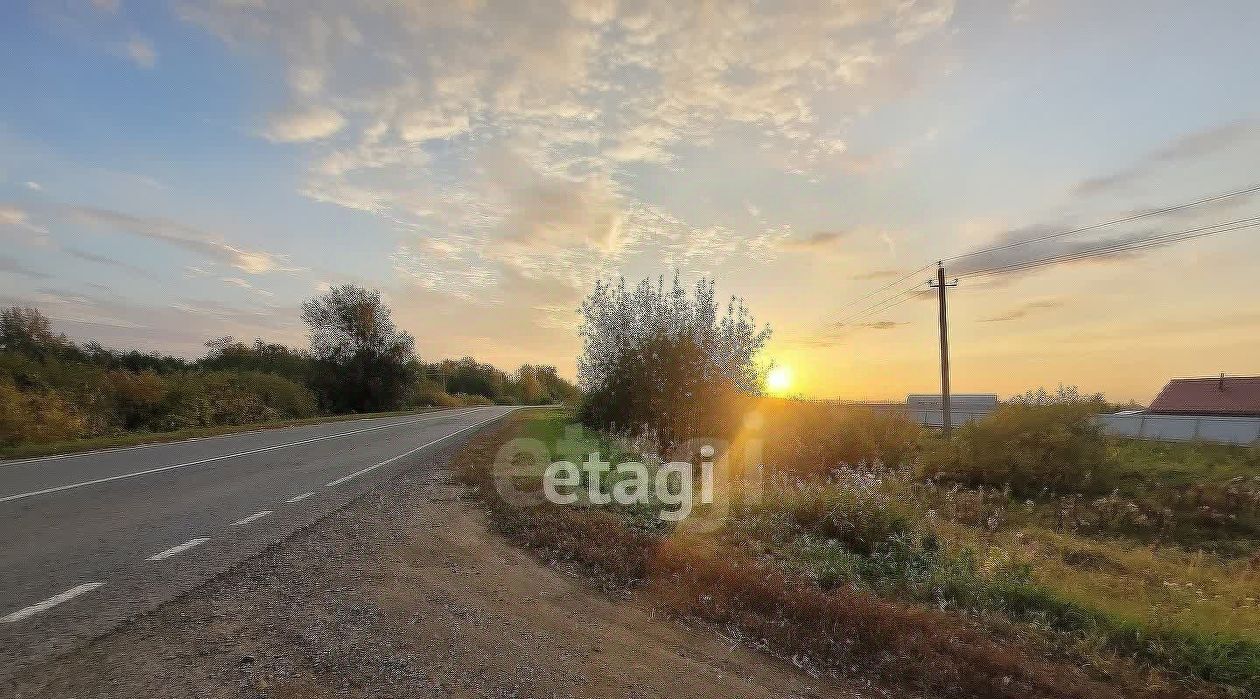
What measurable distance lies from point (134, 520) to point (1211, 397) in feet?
211

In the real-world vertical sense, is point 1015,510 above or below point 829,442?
below

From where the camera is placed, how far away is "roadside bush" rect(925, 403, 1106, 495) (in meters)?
15.9

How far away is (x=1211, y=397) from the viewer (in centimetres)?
4334

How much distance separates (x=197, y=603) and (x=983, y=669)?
6217 millimetres

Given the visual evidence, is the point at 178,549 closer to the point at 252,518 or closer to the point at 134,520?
the point at 252,518

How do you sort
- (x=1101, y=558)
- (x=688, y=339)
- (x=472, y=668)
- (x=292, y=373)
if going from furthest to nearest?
(x=292, y=373), (x=688, y=339), (x=1101, y=558), (x=472, y=668)

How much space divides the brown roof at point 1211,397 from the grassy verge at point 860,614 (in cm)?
5304

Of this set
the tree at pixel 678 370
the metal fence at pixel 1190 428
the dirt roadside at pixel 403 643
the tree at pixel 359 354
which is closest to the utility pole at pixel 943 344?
the metal fence at pixel 1190 428

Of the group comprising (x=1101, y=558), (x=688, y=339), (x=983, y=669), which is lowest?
(x=1101, y=558)

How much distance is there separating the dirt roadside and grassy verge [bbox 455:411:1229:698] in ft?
1.27

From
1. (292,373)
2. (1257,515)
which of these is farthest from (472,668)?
(292,373)

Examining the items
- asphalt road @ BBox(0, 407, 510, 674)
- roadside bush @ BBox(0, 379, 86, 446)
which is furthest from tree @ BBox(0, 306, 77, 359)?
asphalt road @ BBox(0, 407, 510, 674)

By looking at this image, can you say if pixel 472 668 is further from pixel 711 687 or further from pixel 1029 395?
pixel 1029 395

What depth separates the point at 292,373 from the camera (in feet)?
158
